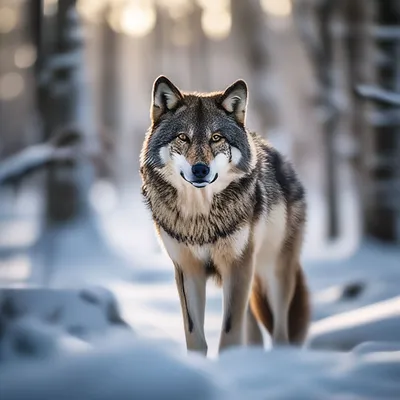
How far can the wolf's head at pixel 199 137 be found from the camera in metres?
3.85

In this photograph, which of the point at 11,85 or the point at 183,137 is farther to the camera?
the point at 11,85

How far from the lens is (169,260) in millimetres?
10555

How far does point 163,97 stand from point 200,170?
0.67 metres

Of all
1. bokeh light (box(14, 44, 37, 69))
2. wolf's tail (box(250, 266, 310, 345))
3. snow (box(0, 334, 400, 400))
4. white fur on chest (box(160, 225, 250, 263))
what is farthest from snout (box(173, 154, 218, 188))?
bokeh light (box(14, 44, 37, 69))

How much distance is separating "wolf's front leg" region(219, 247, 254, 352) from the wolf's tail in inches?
30.8

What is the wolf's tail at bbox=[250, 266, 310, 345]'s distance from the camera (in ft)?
16.2

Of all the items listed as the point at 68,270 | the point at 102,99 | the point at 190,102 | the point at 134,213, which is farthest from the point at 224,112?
the point at 102,99

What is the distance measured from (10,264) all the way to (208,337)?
6382 mm

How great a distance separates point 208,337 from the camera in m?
5.89

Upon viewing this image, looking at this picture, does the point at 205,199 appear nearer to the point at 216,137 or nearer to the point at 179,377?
the point at 216,137

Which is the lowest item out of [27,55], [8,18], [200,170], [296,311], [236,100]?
[296,311]

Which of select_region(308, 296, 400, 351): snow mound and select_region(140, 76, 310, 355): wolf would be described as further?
select_region(308, 296, 400, 351): snow mound

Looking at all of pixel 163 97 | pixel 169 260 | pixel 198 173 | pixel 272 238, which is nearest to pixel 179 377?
pixel 198 173

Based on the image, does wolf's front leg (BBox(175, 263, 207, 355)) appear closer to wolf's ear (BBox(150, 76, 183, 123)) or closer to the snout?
the snout
